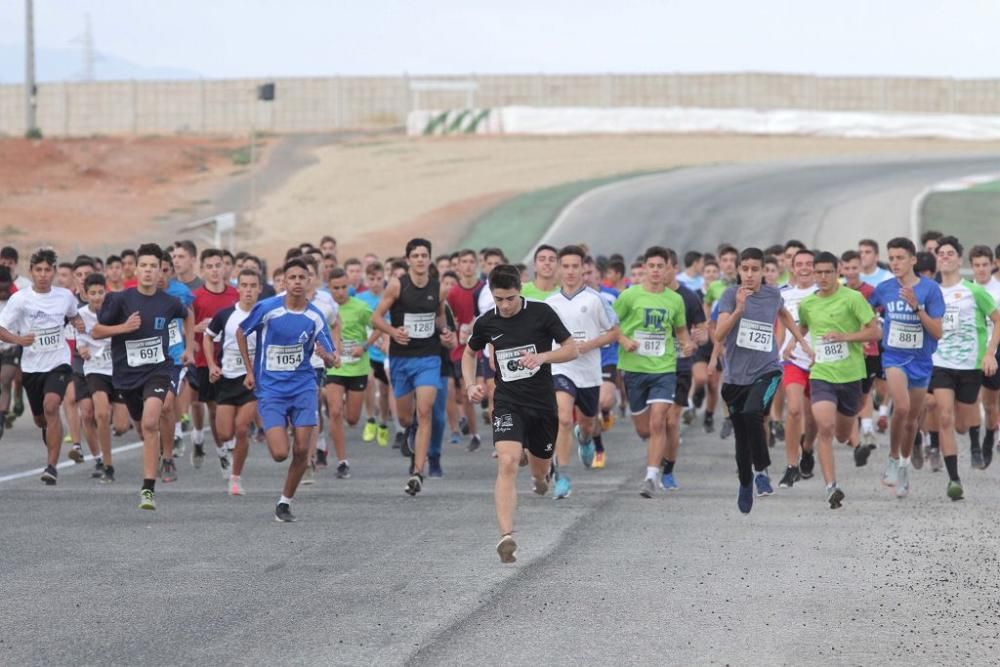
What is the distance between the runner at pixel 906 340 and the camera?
13.9 m

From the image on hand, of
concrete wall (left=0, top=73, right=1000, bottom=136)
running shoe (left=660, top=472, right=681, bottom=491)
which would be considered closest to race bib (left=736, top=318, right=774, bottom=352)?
running shoe (left=660, top=472, right=681, bottom=491)

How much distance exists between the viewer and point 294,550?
10.7 m

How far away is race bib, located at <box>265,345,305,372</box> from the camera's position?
496 inches

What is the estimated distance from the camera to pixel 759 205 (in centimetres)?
4750

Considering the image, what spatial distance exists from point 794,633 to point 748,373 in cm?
534

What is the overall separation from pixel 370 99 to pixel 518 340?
67.5 meters

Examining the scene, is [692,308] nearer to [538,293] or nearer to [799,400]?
[799,400]

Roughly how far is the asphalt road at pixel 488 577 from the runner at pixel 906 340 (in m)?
0.48

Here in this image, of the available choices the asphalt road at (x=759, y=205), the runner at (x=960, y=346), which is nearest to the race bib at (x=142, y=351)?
the runner at (x=960, y=346)

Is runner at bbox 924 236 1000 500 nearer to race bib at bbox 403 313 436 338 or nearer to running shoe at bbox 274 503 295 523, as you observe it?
race bib at bbox 403 313 436 338

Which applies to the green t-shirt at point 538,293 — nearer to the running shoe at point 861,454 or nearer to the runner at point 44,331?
the running shoe at point 861,454

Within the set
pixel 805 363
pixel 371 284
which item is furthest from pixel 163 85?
pixel 805 363

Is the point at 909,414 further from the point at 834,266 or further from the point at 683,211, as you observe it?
the point at 683,211

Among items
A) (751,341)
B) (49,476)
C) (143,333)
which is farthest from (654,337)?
(49,476)
